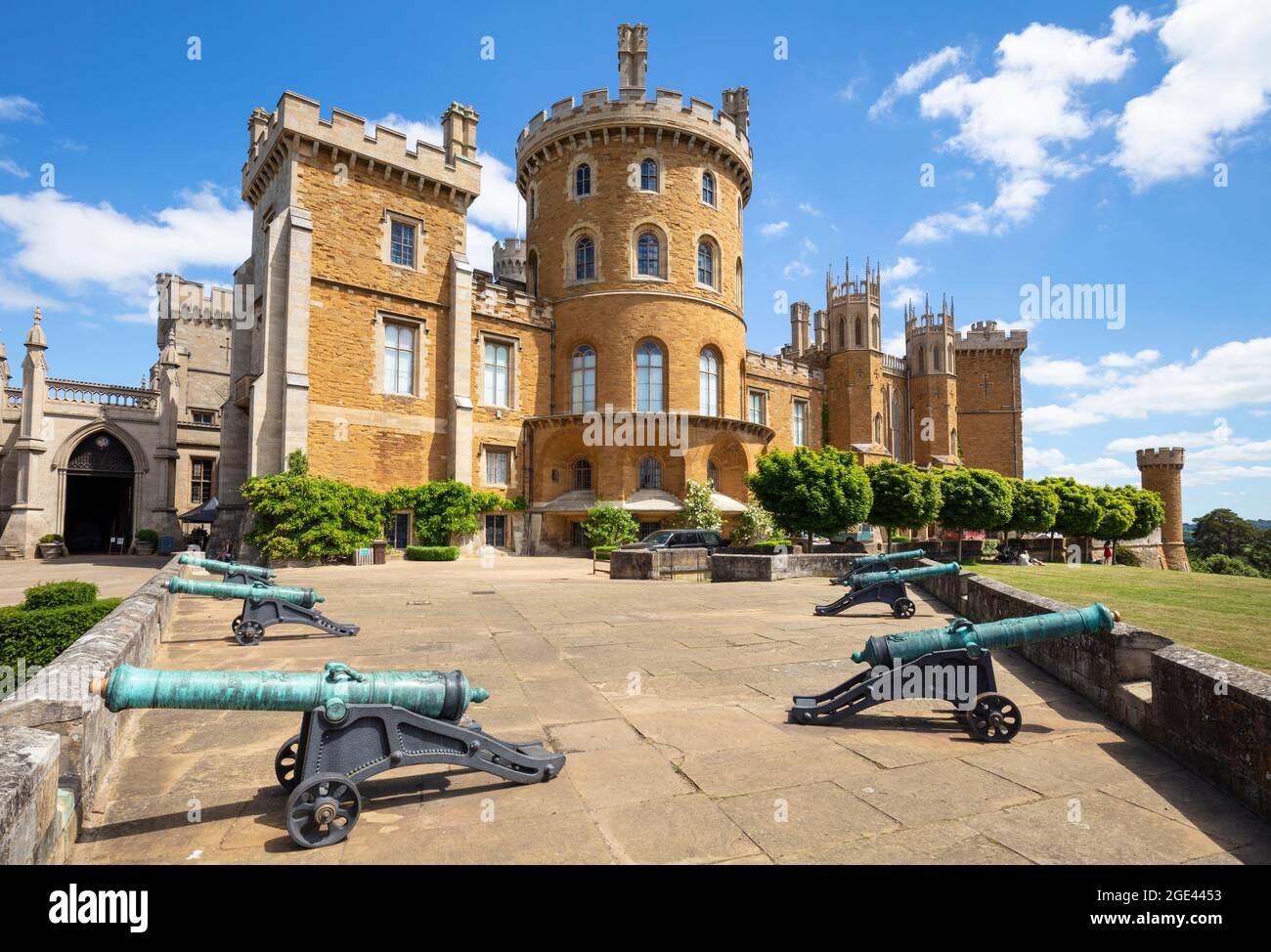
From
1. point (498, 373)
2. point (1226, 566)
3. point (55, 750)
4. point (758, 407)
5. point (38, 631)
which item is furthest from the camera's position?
point (1226, 566)

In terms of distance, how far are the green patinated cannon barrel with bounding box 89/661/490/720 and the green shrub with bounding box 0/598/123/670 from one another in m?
5.10

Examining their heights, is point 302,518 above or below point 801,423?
below

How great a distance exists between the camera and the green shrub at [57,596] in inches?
348

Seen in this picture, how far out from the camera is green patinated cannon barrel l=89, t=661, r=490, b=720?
10.5 ft

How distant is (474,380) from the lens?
28.0 meters

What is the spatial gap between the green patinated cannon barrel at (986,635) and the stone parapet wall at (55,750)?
4.66 m

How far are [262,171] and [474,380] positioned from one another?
1110 cm

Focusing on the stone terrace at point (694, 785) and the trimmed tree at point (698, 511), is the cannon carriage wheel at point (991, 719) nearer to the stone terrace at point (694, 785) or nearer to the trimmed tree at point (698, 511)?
the stone terrace at point (694, 785)

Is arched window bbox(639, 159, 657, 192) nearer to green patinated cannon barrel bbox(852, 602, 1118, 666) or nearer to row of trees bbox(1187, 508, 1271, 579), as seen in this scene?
green patinated cannon barrel bbox(852, 602, 1118, 666)

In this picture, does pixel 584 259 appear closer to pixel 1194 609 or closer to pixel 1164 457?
pixel 1194 609

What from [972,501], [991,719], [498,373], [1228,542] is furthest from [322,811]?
[1228,542]

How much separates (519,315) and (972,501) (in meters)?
24.3

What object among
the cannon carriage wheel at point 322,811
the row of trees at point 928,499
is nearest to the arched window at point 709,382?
the row of trees at point 928,499

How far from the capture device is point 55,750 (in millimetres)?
2941
